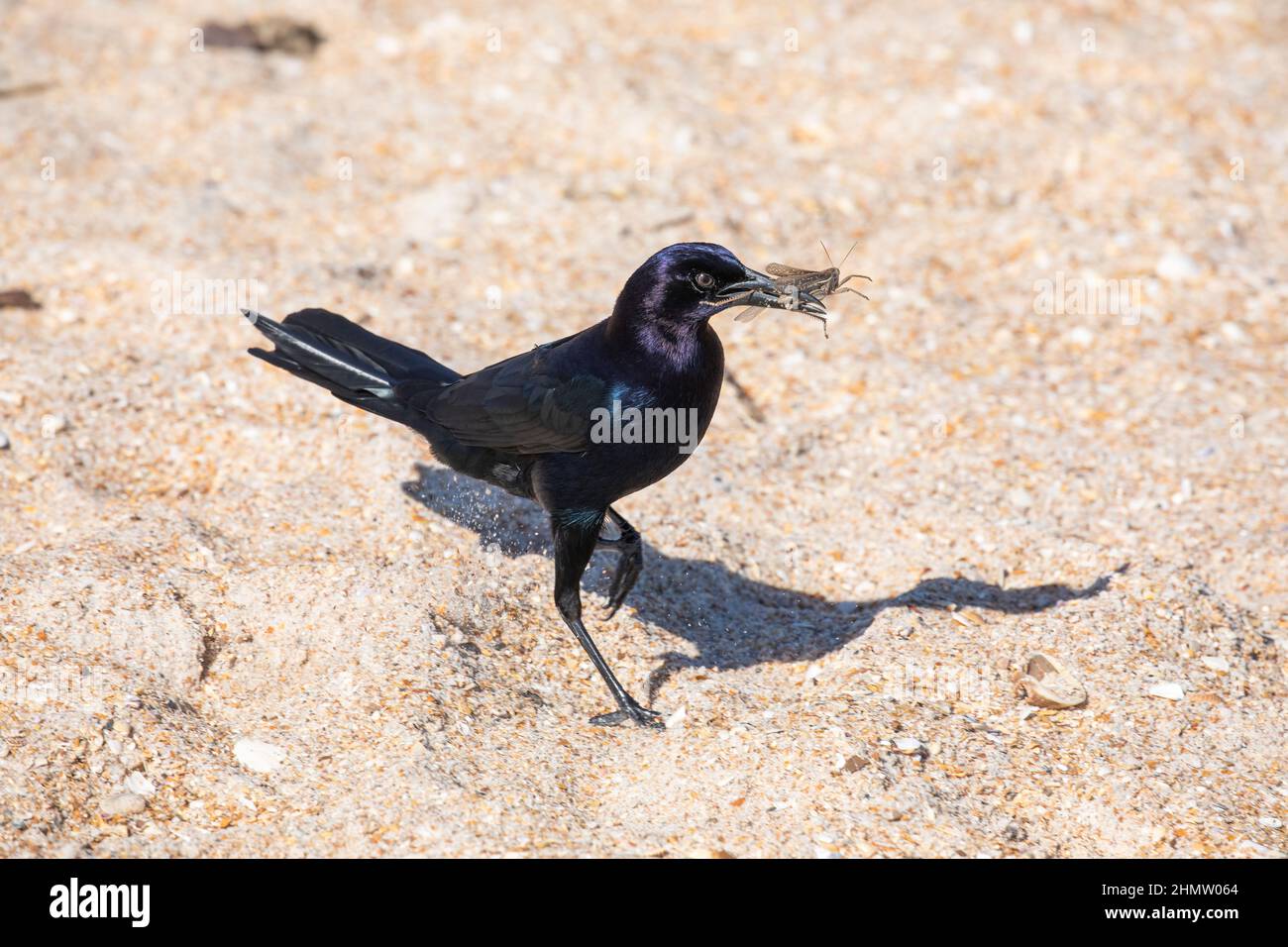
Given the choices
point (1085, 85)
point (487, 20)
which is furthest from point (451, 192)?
point (1085, 85)

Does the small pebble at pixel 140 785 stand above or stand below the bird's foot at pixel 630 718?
below

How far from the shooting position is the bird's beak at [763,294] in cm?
348

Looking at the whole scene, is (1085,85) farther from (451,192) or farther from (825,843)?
(825,843)

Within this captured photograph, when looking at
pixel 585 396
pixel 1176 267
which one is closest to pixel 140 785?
pixel 585 396

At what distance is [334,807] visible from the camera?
3180 mm

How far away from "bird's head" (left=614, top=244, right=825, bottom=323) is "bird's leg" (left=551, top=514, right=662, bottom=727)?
2.06 feet

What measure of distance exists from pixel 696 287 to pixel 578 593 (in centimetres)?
95

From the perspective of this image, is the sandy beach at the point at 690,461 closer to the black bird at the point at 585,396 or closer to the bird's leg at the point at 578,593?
the bird's leg at the point at 578,593

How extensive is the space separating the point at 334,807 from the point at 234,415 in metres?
2.03

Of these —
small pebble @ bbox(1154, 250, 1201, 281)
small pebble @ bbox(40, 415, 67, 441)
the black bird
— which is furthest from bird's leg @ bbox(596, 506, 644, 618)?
small pebble @ bbox(1154, 250, 1201, 281)

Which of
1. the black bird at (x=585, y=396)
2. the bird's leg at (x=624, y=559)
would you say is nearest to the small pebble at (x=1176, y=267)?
the black bird at (x=585, y=396)

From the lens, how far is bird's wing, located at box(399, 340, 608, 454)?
360cm

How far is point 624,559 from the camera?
13.2 feet
